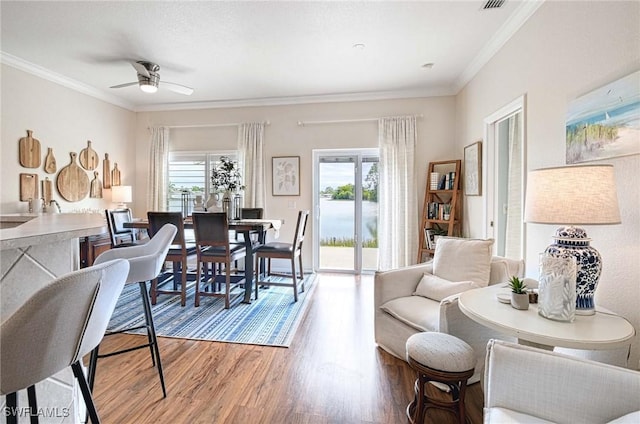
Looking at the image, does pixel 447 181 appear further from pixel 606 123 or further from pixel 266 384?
pixel 266 384

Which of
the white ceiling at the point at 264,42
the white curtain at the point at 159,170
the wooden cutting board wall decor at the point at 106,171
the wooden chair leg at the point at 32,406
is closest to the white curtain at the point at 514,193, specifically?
the white ceiling at the point at 264,42

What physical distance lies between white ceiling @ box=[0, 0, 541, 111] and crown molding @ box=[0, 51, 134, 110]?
0.01m

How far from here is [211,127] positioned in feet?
17.3

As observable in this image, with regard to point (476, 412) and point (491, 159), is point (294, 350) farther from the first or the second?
point (491, 159)

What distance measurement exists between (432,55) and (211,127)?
3.55 meters

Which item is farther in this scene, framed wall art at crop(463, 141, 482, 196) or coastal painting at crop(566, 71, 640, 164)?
framed wall art at crop(463, 141, 482, 196)

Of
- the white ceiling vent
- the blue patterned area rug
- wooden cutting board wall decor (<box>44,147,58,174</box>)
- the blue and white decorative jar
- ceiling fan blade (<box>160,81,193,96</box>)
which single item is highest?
the white ceiling vent

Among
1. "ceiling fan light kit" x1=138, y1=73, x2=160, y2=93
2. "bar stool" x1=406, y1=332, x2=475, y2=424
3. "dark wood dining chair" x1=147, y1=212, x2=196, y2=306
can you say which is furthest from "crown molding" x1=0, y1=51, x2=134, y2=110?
"bar stool" x1=406, y1=332, x2=475, y2=424

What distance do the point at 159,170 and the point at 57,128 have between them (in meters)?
1.46

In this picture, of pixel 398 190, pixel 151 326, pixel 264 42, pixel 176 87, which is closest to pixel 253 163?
pixel 176 87

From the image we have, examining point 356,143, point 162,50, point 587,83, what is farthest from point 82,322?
point 356,143

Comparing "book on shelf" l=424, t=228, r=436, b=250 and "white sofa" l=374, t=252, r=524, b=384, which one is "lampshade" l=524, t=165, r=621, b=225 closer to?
"white sofa" l=374, t=252, r=524, b=384

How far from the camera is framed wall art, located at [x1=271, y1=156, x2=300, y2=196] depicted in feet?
16.4

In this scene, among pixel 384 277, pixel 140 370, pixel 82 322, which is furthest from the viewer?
pixel 384 277
